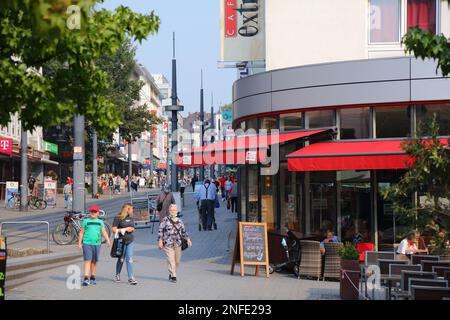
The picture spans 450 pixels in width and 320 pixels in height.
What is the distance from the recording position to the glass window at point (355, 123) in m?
19.0

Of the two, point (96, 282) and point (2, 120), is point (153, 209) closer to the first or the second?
point (96, 282)

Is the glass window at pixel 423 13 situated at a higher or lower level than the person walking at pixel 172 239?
higher

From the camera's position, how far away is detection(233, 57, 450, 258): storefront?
18219 mm

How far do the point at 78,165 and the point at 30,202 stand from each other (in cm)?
1943

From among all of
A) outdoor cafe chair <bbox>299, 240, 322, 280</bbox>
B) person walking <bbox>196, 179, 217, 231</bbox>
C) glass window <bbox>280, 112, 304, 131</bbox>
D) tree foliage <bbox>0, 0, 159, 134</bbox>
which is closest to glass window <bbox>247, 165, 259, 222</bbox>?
glass window <bbox>280, 112, 304, 131</bbox>

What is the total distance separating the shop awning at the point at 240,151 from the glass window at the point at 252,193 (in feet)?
6.04

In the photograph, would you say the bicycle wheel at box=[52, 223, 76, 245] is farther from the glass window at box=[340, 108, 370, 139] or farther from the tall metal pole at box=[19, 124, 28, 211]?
the tall metal pole at box=[19, 124, 28, 211]

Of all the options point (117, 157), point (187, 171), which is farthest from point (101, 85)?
point (187, 171)

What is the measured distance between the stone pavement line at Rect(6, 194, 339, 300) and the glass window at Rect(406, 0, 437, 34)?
740 centimetres

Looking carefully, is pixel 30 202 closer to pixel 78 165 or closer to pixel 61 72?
pixel 78 165

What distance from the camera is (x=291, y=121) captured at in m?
20.4

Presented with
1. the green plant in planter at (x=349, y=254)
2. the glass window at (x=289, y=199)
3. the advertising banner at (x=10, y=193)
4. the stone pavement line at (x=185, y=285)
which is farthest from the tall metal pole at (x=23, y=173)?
the green plant in planter at (x=349, y=254)

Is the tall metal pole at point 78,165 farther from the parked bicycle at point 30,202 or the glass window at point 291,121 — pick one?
the parked bicycle at point 30,202
